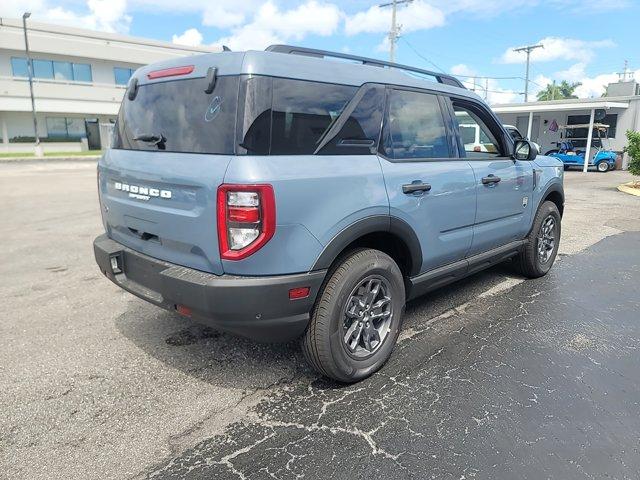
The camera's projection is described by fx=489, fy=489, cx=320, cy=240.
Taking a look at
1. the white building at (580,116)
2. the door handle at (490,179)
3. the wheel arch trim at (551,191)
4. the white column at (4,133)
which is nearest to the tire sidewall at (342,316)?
the door handle at (490,179)

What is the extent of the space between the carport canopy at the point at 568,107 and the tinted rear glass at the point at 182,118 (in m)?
24.7

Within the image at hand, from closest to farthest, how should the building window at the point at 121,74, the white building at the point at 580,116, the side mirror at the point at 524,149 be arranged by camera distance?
the side mirror at the point at 524,149 < the white building at the point at 580,116 < the building window at the point at 121,74

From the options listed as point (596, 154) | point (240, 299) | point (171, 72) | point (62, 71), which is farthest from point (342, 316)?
point (62, 71)

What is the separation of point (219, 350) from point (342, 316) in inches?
45.2

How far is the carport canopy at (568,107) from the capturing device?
2354 centimetres

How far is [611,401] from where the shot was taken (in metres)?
3.04

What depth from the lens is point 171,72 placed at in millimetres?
3188

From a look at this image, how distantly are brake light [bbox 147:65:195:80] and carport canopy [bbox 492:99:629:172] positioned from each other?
24.7 m

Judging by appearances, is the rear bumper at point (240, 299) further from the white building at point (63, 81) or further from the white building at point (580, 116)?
the white building at point (63, 81)

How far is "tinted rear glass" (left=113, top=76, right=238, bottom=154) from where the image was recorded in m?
2.76

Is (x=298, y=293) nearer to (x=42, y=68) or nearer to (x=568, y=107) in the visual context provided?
(x=568, y=107)

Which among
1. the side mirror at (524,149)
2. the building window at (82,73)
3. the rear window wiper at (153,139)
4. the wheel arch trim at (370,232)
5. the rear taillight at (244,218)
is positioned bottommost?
the wheel arch trim at (370,232)

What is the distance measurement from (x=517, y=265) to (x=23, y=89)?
40.8 metres

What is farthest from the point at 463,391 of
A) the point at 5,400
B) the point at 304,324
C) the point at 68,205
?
the point at 68,205
